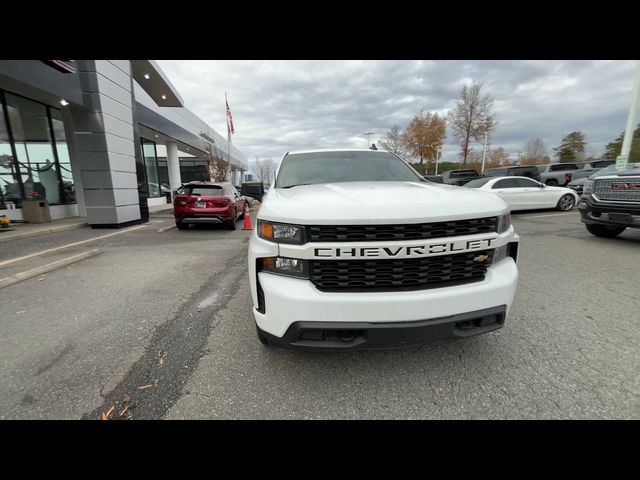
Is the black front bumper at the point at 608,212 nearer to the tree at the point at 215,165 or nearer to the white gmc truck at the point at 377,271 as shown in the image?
the white gmc truck at the point at 377,271

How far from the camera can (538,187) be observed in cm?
1117

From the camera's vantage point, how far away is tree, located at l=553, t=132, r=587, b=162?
47.7m

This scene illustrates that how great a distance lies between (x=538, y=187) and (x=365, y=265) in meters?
12.5

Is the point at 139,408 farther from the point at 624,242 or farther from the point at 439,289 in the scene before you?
the point at 624,242

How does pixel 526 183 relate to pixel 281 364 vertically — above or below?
above

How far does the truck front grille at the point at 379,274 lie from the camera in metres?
1.83

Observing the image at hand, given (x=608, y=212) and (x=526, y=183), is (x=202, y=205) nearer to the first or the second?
(x=608, y=212)

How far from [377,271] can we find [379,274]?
2 centimetres

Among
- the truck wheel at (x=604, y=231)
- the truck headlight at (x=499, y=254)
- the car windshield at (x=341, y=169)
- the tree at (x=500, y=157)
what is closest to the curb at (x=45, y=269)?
the car windshield at (x=341, y=169)

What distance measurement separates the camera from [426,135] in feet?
102

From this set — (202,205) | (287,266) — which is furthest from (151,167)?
(287,266)

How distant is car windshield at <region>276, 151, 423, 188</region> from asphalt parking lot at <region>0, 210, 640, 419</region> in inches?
63.8

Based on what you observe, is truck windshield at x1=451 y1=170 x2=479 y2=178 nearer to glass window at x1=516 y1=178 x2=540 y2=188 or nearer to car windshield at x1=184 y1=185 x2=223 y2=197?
glass window at x1=516 y1=178 x2=540 y2=188
